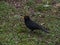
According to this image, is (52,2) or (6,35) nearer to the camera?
(6,35)

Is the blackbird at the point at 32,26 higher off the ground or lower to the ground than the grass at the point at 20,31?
higher

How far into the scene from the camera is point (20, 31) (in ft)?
30.7

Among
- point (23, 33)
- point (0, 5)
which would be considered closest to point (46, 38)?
point (23, 33)

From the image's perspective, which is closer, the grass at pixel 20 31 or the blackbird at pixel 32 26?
the grass at pixel 20 31

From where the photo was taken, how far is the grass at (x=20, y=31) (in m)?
8.74

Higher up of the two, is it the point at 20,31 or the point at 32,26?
the point at 32,26

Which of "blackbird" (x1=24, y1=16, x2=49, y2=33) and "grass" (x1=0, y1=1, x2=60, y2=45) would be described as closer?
"grass" (x1=0, y1=1, x2=60, y2=45)

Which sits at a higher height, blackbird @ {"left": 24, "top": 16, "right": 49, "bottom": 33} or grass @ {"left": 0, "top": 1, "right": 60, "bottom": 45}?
blackbird @ {"left": 24, "top": 16, "right": 49, "bottom": 33}

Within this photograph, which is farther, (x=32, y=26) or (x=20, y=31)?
(x=20, y=31)

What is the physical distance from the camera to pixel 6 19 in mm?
10289

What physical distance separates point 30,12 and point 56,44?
2.69 meters

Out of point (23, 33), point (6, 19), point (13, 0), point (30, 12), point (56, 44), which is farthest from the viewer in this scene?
point (13, 0)

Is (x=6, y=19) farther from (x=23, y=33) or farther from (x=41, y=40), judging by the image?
(x=41, y=40)

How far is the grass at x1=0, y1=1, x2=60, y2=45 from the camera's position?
344 inches
